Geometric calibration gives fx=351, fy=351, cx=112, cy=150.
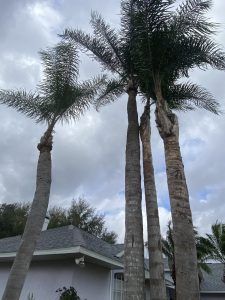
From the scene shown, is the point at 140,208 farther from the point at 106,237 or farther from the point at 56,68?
the point at 106,237

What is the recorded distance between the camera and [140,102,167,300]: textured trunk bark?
8.70 metres

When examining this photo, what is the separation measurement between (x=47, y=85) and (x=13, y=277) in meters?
7.26

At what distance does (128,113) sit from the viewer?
1138cm

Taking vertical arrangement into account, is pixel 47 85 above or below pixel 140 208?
above

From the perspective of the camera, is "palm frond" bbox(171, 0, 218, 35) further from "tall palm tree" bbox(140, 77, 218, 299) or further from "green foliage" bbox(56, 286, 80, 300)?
"green foliage" bbox(56, 286, 80, 300)

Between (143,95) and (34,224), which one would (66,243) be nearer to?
(34,224)

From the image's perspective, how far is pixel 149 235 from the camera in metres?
9.54

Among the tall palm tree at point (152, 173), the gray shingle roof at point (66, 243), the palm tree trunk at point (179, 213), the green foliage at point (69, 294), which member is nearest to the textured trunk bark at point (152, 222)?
the tall palm tree at point (152, 173)

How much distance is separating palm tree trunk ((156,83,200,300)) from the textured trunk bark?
2112mm

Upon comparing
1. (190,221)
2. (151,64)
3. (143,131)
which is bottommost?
(190,221)

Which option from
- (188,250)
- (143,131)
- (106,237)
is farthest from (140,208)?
(106,237)

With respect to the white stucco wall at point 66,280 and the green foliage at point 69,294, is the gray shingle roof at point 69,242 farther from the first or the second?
the green foliage at point 69,294

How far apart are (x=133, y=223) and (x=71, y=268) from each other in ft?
24.7

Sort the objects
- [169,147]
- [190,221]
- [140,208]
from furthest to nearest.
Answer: [140,208] < [169,147] < [190,221]
